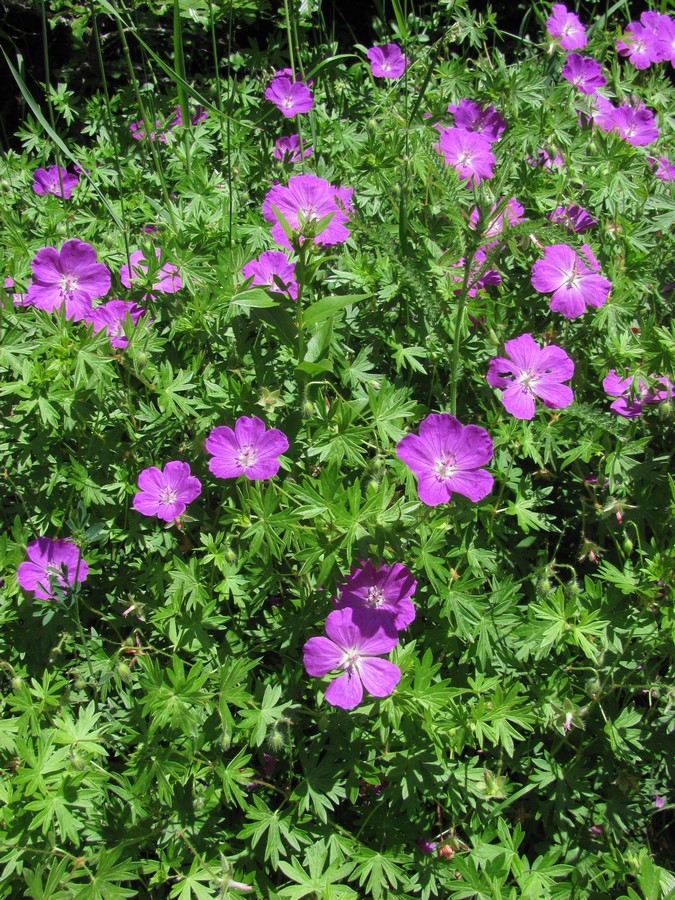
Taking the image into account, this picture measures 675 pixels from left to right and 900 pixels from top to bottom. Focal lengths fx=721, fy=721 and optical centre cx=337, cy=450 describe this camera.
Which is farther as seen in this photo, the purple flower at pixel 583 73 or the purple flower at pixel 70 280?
the purple flower at pixel 583 73

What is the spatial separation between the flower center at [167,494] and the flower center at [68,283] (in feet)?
2.41

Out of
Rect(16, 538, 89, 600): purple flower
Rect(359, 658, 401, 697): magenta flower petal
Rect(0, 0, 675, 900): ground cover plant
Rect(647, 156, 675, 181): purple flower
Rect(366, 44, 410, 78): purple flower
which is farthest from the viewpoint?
Rect(366, 44, 410, 78): purple flower

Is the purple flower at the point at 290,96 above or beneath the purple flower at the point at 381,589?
above

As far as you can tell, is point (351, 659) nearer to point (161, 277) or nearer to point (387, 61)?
point (161, 277)

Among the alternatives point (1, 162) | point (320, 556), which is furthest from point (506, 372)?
point (1, 162)

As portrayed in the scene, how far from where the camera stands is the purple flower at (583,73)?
286 centimetres

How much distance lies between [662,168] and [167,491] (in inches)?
88.0

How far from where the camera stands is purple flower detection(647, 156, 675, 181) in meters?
2.79

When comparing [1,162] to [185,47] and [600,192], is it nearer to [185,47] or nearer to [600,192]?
[185,47]

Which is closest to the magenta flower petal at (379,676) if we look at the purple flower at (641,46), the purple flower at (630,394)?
the purple flower at (630,394)

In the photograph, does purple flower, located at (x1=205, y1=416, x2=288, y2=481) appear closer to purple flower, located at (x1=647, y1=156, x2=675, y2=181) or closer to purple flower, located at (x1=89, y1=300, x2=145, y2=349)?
purple flower, located at (x1=89, y1=300, x2=145, y2=349)

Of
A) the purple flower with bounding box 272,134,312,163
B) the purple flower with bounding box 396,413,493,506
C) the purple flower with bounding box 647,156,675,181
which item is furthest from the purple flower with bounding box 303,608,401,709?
the purple flower with bounding box 647,156,675,181

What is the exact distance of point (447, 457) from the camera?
1.79m

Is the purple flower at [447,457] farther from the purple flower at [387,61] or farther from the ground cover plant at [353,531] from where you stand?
the purple flower at [387,61]
